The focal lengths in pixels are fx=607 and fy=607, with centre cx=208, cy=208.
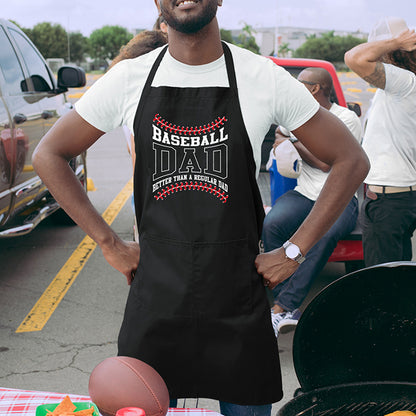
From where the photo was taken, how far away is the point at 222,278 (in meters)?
1.95

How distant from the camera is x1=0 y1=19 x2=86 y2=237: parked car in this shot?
479 cm

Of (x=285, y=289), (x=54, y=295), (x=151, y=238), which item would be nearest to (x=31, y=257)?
(x=54, y=295)

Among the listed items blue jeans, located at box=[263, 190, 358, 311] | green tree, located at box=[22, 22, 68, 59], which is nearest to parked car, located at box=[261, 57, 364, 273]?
blue jeans, located at box=[263, 190, 358, 311]

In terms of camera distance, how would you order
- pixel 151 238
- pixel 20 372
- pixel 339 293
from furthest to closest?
pixel 20 372, pixel 151 238, pixel 339 293

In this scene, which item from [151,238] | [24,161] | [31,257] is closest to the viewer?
[151,238]

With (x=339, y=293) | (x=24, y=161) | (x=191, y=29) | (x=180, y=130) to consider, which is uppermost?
(x=191, y=29)

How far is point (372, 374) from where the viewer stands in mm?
2018

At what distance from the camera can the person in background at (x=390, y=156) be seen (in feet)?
11.7

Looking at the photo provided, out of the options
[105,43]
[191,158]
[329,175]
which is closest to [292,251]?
[329,175]

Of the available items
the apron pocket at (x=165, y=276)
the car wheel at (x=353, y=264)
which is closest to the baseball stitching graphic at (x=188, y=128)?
the apron pocket at (x=165, y=276)

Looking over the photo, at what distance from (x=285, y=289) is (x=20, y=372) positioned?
6.10 feet

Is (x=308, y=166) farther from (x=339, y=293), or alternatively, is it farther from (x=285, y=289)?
(x=339, y=293)

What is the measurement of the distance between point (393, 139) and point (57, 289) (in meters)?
3.19

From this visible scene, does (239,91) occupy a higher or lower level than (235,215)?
higher
